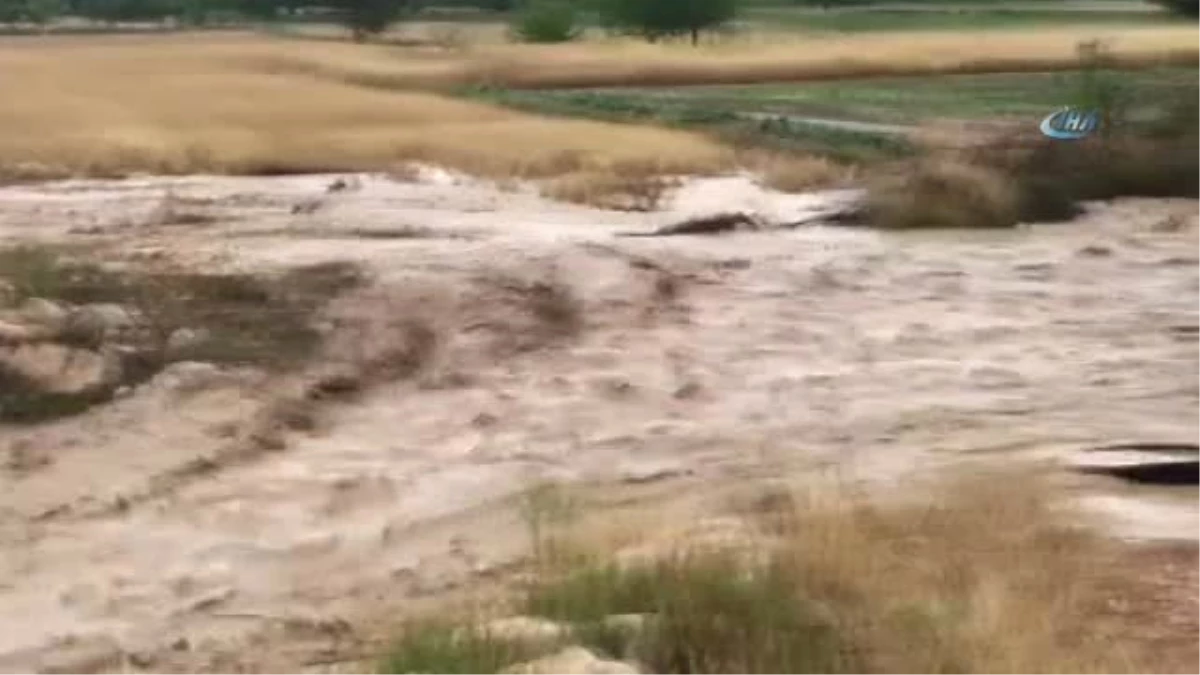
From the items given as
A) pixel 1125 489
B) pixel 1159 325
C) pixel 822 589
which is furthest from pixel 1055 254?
pixel 822 589

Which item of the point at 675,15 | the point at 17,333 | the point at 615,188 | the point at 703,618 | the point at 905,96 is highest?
the point at 703,618

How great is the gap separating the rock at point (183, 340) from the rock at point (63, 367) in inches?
19.1

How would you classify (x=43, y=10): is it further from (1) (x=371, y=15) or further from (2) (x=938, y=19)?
(2) (x=938, y=19)

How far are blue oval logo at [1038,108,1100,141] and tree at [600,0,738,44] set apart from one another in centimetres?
4628

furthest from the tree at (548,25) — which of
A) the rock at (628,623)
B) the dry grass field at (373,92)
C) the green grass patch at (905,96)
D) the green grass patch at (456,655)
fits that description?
the green grass patch at (456,655)

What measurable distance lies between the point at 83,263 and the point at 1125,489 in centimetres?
1116

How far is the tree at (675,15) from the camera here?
80188 millimetres

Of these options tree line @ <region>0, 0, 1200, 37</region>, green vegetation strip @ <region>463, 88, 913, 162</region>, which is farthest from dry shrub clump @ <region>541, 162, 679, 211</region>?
tree line @ <region>0, 0, 1200, 37</region>

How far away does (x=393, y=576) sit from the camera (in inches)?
521

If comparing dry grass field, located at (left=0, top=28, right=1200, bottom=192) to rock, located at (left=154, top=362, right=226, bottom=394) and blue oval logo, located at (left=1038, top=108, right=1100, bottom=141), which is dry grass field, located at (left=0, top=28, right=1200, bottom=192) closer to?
blue oval logo, located at (left=1038, top=108, right=1100, bottom=141)

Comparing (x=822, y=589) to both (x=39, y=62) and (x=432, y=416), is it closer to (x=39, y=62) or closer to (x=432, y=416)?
(x=432, y=416)

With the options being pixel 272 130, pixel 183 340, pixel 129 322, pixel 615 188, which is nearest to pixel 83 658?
pixel 183 340

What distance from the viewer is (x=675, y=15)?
8019cm

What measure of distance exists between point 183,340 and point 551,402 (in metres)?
3.15
